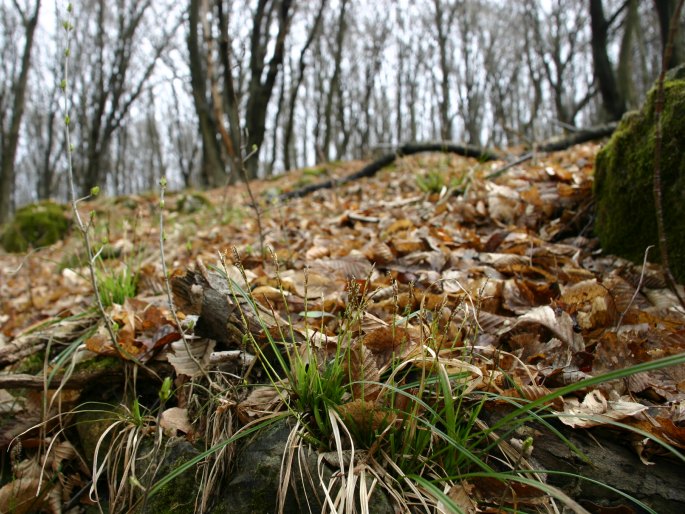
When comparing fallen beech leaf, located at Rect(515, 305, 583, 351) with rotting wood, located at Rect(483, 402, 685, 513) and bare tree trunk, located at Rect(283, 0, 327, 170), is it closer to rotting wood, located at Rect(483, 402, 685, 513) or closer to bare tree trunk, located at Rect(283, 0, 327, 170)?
rotting wood, located at Rect(483, 402, 685, 513)

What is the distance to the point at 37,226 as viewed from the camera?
7.28 metres

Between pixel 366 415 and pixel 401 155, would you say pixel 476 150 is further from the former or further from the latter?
pixel 366 415

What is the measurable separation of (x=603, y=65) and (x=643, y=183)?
4.35m

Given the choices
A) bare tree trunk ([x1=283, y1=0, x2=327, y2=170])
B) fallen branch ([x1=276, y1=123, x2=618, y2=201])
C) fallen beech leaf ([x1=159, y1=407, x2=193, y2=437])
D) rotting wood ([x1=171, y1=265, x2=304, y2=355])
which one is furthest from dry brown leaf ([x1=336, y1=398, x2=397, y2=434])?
bare tree trunk ([x1=283, y1=0, x2=327, y2=170])

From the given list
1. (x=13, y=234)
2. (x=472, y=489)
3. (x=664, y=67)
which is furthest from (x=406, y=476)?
(x=13, y=234)

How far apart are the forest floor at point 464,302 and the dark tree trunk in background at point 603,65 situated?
2.57 m

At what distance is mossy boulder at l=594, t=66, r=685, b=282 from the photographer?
173cm

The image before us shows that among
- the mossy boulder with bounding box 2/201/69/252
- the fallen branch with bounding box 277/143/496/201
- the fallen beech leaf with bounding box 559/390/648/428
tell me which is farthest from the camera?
the mossy boulder with bounding box 2/201/69/252

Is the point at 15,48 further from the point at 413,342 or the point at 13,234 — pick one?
the point at 413,342

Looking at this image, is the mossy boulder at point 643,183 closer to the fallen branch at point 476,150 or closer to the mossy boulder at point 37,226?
the fallen branch at point 476,150

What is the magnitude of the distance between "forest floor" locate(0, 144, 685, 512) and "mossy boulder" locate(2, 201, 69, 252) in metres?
4.31

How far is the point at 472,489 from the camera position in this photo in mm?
1026

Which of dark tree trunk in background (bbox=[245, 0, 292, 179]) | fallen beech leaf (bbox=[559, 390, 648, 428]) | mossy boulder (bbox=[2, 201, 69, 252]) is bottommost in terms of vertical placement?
fallen beech leaf (bbox=[559, 390, 648, 428])

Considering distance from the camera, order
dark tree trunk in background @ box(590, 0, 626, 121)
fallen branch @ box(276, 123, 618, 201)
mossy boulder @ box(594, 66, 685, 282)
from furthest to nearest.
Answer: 1. dark tree trunk in background @ box(590, 0, 626, 121)
2. fallen branch @ box(276, 123, 618, 201)
3. mossy boulder @ box(594, 66, 685, 282)
